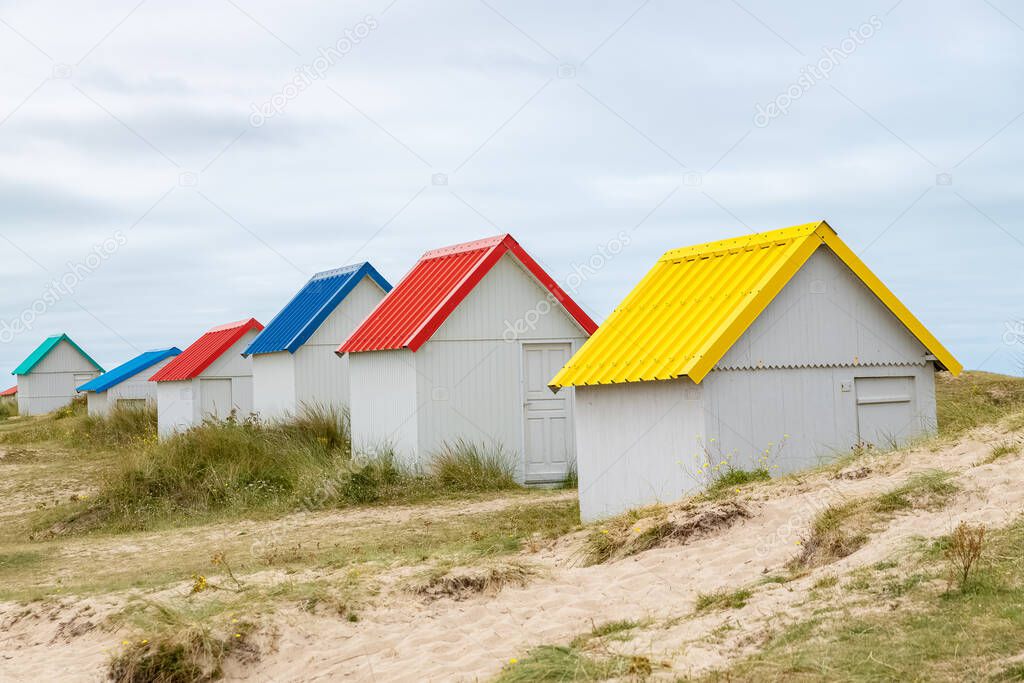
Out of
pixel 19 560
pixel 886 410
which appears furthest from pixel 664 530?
pixel 19 560

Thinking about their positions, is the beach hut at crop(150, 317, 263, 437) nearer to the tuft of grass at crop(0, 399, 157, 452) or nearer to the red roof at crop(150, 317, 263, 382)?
the red roof at crop(150, 317, 263, 382)

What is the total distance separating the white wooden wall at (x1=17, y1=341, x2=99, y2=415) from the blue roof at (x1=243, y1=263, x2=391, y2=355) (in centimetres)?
2989

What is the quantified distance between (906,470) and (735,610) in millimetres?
3493

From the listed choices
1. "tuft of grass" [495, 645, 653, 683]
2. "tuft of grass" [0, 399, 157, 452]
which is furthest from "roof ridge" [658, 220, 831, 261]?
"tuft of grass" [0, 399, 157, 452]

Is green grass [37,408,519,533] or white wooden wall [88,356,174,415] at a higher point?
white wooden wall [88,356,174,415]

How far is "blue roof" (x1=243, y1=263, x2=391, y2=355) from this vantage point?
25.0 meters

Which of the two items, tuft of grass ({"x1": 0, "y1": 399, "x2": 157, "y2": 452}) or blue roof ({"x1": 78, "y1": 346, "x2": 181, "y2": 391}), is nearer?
tuft of grass ({"x1": 0, "y1": 399, "x2": 157, "y2": 452})

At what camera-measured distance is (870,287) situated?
1367cm

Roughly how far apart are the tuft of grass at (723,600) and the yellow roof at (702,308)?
460cm

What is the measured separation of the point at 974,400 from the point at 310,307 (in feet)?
48.0

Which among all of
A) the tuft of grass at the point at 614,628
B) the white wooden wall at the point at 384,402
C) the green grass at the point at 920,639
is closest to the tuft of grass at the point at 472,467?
the white wooden wall at the point at 384,402

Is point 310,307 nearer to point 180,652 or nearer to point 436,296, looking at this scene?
point 436,296

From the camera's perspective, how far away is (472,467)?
60.3 ft

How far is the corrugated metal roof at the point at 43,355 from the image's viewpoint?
2129 inches
